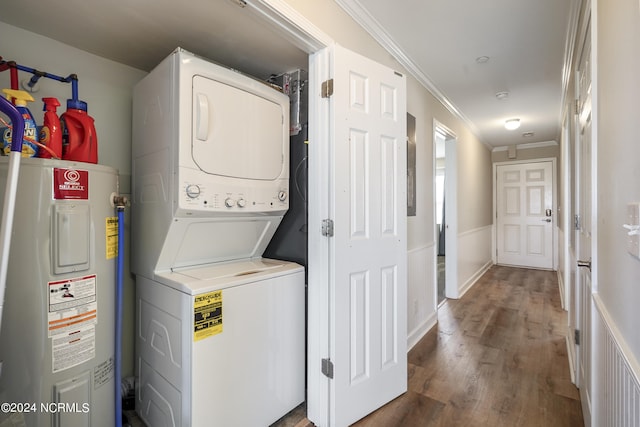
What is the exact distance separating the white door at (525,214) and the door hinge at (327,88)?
18.2 ft

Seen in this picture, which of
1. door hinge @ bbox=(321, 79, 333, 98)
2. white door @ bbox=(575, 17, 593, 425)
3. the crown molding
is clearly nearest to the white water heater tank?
door hinge @ bbox=(321, 79, 333, 98)

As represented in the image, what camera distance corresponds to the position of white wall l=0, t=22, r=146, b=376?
1.50 m

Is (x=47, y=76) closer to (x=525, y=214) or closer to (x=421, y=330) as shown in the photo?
(x=421, y=330)

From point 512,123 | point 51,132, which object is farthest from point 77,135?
point 512,123

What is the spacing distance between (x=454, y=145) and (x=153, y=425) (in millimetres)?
3841

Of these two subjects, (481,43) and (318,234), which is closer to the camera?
(318,234)

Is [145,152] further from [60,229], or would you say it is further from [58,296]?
[58,296]

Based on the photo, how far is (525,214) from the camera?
565 centimetres

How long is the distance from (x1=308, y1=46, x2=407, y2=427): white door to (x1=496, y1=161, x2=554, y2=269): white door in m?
4.96

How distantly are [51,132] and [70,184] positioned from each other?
0.27 m

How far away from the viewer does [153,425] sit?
1.52 metres

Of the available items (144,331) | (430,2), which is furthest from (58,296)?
(430,2)

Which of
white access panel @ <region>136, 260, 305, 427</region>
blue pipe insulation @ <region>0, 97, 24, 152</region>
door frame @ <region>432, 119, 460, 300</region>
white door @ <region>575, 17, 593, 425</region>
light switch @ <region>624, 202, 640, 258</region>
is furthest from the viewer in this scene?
door frame @ <region>432, 119, 460, 300</region>

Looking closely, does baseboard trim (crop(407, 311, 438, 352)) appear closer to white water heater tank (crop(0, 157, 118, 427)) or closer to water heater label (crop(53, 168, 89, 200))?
white water heater tank (crop(0, 157, 118, 427))
